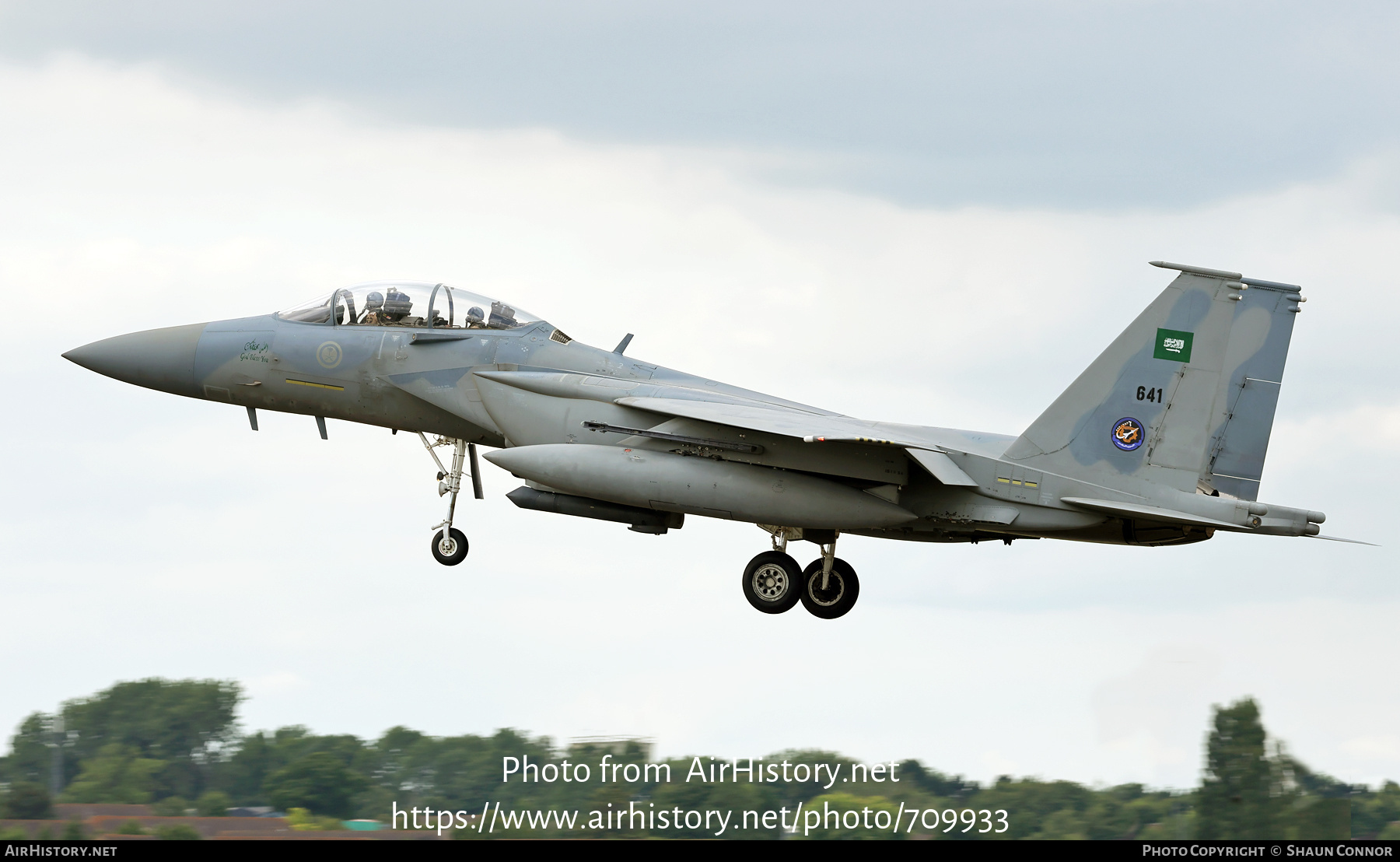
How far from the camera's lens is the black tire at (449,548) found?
63.6 ft

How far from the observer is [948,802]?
41250mm

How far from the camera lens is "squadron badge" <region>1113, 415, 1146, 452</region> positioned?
17250mm

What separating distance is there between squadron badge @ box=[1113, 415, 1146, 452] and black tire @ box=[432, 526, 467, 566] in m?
8.31

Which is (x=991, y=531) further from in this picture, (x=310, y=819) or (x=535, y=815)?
(x=535, y=815)

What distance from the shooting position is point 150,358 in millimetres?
19750

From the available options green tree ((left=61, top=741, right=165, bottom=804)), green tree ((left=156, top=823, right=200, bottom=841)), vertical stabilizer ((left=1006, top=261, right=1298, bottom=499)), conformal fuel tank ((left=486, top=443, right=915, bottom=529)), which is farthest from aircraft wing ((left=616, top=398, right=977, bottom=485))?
green tree ((left=61, top=741, right=165, bottom=804))

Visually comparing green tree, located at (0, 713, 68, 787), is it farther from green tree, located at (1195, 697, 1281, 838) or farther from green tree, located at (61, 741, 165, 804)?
green tree, located at (1195, 697, 1281, 838)

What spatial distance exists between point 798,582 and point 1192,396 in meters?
5.21

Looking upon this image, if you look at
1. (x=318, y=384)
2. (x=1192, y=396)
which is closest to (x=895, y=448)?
(x=1192, y=396)

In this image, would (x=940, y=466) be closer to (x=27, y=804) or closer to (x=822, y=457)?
(x=822, y=457)

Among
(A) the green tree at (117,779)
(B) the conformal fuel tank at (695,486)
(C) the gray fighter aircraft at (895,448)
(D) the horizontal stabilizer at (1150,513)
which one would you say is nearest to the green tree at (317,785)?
(A) the green tree at (117,779)

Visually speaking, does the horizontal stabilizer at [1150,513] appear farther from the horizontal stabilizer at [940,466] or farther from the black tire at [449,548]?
the black tire at [449,548]

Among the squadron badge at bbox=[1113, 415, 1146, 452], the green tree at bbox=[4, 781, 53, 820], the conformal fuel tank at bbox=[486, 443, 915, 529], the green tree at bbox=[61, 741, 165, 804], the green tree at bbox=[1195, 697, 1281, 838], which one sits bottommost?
the green tree at bbox=[4, 781, 53, 820]

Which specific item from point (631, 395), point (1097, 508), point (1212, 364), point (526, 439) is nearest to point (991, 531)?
point (1097, 508)
